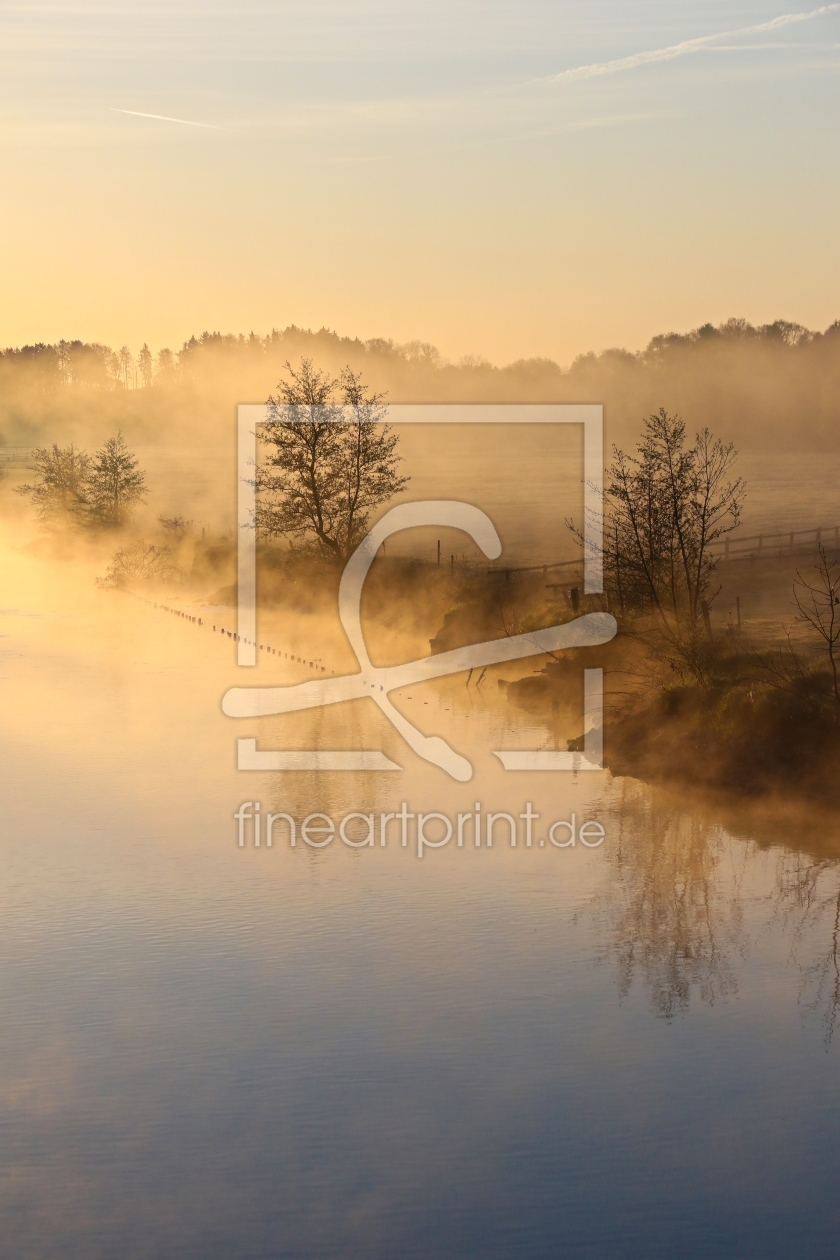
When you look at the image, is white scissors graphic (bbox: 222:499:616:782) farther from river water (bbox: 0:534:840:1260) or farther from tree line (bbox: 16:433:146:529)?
tree line (bbox: 16:433:146:529)

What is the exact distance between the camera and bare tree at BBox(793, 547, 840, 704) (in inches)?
1577

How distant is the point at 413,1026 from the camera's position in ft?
76.6

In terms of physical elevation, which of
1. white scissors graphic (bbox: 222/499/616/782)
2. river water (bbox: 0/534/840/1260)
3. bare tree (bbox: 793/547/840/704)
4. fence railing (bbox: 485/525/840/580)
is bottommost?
river water (bbox: 0/534/840/1260)

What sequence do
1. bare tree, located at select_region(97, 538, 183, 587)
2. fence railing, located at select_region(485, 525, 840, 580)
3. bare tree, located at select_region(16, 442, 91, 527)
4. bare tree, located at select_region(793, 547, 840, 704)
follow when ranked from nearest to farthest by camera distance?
A: bare tree, located at select_region(793, 547, 840, 704) < fence railing, located at select_region(485, 525, 840, 580) < bare tree, located at select_region(97, 538, 183, 587) < bare tree, located at select_region(16, 442, 91, 527)

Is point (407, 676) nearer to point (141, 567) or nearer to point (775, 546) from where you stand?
point (775, 546)

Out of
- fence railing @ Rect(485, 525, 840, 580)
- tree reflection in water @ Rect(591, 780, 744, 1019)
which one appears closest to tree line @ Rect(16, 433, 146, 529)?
fence railing @ Rect(485, 525, 840, 580)

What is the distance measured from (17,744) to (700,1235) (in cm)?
3259

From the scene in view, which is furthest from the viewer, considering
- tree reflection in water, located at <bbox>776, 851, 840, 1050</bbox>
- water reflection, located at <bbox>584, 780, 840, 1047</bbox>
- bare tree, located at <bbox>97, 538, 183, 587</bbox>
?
bare tree, located at <bbox>97, 538, 183, 587</bbox>

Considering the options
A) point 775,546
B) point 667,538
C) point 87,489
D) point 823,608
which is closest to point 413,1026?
point 667,538

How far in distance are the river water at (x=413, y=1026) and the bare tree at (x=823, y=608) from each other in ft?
23.1

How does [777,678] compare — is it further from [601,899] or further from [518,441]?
[518,441]

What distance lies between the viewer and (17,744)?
151 ft

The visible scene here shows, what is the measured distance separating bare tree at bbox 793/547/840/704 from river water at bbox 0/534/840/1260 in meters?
7.04

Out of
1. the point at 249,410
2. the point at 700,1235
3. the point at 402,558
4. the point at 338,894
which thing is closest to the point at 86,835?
the point at 338,894
